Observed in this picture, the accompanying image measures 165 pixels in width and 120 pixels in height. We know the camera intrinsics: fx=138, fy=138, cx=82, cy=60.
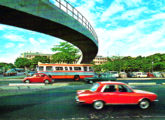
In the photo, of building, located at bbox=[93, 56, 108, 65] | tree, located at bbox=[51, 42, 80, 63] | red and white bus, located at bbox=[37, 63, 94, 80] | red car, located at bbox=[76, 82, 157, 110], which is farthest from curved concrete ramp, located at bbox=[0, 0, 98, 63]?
building, located at bbox=[93, 56, 108, 65]

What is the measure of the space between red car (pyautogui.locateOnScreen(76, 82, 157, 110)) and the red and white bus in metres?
14.9

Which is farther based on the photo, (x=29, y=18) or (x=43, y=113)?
(x=29, y=18)

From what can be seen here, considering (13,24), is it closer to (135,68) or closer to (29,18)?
(29,18)

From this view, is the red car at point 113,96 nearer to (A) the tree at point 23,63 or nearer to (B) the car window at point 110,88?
(B) the car window at point 110,88

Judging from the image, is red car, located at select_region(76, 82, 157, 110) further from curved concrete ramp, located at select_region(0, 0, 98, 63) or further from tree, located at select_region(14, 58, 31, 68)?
tree, located at select_region(14, 58, 31, 68)

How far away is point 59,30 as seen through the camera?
1814cm

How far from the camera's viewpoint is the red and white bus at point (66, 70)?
21266mm

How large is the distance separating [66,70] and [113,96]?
1561 centimetres

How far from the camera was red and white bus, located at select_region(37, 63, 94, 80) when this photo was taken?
21266 millimetres

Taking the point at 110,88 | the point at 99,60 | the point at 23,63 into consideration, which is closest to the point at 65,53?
the point at 110,88

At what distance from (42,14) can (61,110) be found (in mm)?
9947

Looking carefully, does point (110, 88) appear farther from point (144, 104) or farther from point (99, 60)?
point (99, 60)

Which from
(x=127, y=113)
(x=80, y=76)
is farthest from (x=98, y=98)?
(x=80, y=76)

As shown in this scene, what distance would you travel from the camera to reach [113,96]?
716 cm
